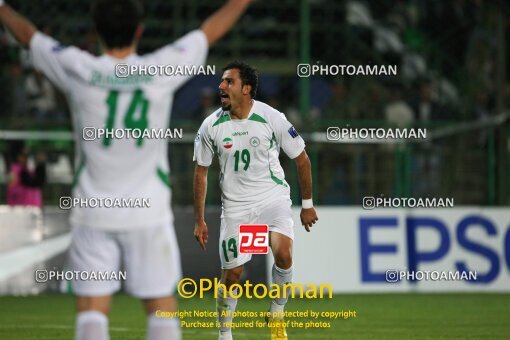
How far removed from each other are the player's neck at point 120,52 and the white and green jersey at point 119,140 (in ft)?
0.08

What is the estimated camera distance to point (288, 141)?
9352 millimetres

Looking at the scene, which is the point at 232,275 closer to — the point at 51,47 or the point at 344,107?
the point at 51,47

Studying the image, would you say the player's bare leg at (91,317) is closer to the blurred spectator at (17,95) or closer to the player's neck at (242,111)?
the player's neck at (242,111)

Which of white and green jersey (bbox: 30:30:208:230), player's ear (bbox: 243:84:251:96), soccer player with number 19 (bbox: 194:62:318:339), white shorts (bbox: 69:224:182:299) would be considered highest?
player's ear (bbox: 243:84:251:96)

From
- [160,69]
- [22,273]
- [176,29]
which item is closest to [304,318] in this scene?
[22,273]

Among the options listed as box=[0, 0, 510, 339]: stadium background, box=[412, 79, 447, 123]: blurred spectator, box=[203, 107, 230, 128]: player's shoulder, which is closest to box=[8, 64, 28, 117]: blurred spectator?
box=[0, 0, 510, 339]: stadium background

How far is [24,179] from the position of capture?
15.8 meters

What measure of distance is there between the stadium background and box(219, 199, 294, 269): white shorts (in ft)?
8.11

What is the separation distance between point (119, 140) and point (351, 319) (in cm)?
717

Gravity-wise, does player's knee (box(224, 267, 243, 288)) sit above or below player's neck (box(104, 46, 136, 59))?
above

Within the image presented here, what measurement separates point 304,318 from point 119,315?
2025 millimetres

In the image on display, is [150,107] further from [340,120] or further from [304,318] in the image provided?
[340,120]

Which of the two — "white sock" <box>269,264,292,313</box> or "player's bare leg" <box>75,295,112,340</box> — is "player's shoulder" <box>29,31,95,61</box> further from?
"white sock" <box>269,264,292,313</box>

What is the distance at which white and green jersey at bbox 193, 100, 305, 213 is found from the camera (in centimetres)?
933
